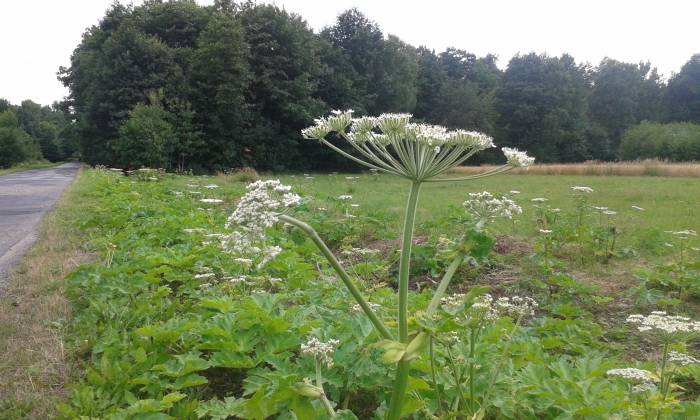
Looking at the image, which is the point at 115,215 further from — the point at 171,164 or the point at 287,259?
the point at 171,164

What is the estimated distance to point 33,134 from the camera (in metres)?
96.5

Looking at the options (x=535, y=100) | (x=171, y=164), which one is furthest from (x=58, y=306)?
(x=535, y=100)

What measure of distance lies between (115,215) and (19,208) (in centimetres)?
592

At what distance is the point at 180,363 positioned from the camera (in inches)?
102

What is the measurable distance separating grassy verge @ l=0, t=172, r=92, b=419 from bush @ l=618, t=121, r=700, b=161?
Answer: 4829 cm

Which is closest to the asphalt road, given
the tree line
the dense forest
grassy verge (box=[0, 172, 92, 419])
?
grassy verge (box=[0, 172, 92, 419])

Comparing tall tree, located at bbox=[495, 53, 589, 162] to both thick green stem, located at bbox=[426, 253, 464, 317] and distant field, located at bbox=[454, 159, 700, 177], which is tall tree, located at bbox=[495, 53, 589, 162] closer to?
distant field, located at bbox=[454, 159, 700, 177]

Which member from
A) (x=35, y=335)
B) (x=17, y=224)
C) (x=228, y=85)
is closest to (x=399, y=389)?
(x=35, y=335)

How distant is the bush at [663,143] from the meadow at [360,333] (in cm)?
4273

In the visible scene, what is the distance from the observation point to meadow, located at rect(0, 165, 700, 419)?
2.16 meters

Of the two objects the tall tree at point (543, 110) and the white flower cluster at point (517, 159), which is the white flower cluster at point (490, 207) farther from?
the tall tree at point (543, 110)

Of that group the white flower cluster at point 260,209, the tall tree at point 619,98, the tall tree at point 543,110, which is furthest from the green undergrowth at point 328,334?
the tall tree at point 619,98

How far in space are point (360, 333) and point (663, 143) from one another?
52.0 m

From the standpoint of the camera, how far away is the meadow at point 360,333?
2158mm
